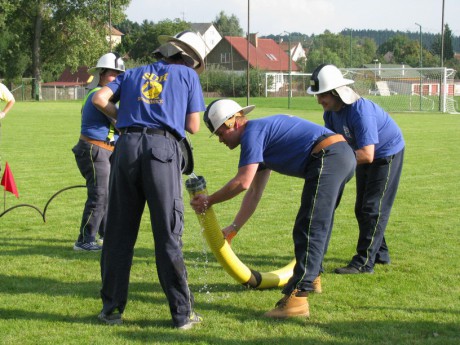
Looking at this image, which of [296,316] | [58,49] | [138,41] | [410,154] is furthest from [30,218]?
[138,41]

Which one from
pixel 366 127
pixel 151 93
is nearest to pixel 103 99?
pixel 151 93

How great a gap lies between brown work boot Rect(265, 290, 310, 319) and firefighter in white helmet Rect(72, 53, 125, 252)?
286 cm

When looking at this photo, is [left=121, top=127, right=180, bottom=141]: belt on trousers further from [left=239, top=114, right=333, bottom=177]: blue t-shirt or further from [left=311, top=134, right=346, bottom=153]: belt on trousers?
[left=311, top=134, right=346, bottom=153]: belt on trousers

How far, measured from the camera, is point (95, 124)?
309 inches

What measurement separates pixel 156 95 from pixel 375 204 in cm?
291

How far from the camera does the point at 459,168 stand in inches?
606

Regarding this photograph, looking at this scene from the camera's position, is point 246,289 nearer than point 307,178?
No

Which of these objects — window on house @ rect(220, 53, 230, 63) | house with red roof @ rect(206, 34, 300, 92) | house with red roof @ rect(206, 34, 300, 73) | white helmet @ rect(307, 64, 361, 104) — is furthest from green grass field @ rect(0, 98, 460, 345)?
window on house @ rect(220, 53, 230, 63)

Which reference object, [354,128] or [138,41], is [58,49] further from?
[354,128]

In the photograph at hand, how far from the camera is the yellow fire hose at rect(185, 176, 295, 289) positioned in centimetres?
562

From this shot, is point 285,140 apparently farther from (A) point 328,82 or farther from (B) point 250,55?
(B) point 250,55

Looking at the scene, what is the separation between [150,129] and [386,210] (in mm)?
3038

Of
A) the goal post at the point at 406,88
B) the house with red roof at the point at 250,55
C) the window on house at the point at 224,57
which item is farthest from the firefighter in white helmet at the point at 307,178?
the window on house at the point at 224,57

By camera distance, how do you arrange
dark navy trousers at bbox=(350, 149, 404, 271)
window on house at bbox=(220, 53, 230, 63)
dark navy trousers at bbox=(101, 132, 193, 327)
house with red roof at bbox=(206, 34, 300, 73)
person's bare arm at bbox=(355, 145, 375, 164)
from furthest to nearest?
window on house at bbox=(220, 53, 230, 63)
house with red roof at bbox=(206, 34, 300, 73)
dark navy trousers at bbox=(350, 149, 404, 271)
person's bare arm at bbox=(355, 145, 375, 164)
dark navy trousers at bbox=(101, 132, 193, 327)
